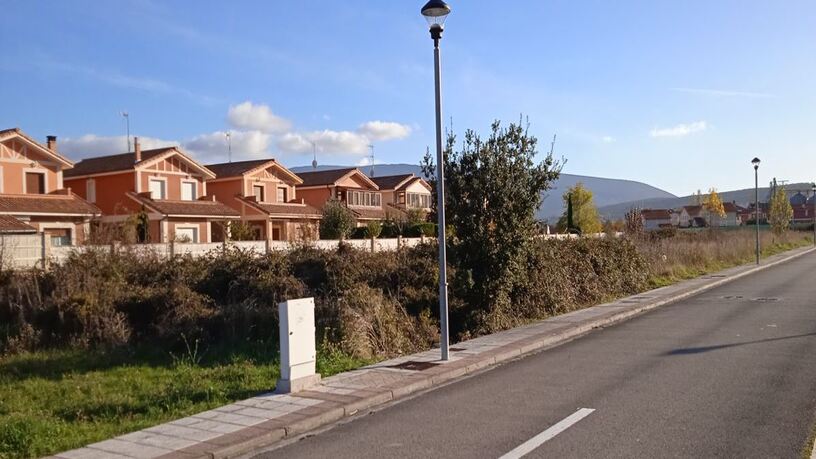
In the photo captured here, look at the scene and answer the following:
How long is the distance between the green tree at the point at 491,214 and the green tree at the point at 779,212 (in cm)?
6278

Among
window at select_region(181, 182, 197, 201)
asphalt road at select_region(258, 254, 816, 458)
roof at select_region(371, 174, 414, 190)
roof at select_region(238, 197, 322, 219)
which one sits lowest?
asphalt road at select_region(258, 254, 816, 458)

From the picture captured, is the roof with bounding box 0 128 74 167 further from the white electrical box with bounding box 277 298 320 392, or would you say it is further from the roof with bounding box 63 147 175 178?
the white electrical box with bounding box 277 298 320 392

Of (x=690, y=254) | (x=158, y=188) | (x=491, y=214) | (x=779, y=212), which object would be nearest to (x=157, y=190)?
(x=158, y=188)

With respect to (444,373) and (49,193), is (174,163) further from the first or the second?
(444,373)

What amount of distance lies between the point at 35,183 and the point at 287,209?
19465 mm

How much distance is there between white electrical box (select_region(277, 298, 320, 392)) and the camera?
8586mm

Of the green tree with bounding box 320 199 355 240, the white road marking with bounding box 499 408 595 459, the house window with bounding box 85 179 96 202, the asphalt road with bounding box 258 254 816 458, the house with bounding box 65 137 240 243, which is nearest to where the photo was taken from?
the white road marking with bounding box 499 408 595 459

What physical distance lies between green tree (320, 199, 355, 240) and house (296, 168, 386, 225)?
10.3 meters

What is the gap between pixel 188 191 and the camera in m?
52.2

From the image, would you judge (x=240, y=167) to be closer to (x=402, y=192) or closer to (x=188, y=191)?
(x=188, y=191)

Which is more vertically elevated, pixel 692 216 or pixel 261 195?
pixel 261 195

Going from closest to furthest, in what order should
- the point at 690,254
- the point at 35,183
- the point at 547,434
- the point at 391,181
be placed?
the point at 547,434
the point at 690,254
the point at 35,183
the point at 391,181

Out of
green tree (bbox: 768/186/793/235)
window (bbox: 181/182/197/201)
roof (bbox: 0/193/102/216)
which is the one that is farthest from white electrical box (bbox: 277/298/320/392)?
green tree (bbox: 768/186/793/235)

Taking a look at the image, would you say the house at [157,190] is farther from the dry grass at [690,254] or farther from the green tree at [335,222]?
the dry grass at [690,254]
